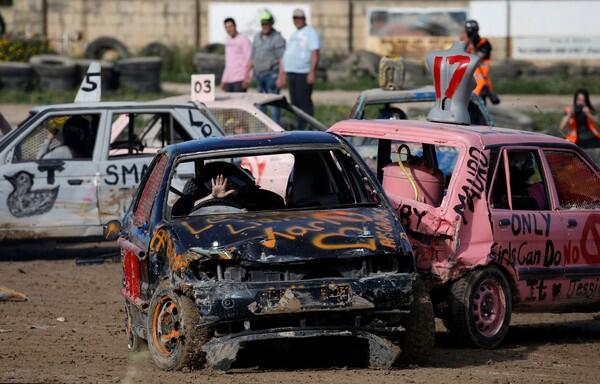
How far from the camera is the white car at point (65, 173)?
13.3m

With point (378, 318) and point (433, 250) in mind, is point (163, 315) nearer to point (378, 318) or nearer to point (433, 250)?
point (378, 318)

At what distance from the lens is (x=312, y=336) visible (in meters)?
7.41

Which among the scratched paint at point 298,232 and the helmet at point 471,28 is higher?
the helmet at point 471,28

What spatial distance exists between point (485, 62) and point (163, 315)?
11.4m

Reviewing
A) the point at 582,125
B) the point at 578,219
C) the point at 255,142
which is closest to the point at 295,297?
the point at 255,142

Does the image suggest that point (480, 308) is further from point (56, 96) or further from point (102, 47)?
point (102, 47)

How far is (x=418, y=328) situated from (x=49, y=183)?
641 cm

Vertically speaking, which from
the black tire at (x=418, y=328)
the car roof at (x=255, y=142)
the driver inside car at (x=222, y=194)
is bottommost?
the black tire at (x=418, y=328)

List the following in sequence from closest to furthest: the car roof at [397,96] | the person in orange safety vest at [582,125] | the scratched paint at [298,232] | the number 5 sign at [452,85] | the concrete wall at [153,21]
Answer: the scratched paint at [298,232], the number 5 sign at [452,85], the car roof at [397,96], the person in orange safety vest at [582,125], the concrete wall at [153,21]

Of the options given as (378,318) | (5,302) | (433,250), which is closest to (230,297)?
(378,318)

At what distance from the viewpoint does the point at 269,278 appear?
753 cm

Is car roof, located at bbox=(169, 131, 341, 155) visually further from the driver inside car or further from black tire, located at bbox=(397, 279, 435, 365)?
black tire, located at bbox=(397, 279, 435, 365)

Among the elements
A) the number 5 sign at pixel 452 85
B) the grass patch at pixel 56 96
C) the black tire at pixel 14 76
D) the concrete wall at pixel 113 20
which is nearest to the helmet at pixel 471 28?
the number 5 sign at pixel 452 85

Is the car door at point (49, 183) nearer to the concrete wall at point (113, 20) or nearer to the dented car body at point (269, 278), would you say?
the dented car body at point (269, 278)
